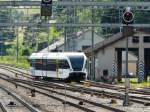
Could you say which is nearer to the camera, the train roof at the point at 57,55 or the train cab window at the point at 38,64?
the train roof at the point at 57,55

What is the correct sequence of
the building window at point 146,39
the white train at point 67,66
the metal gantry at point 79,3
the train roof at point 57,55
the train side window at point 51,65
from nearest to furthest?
1. the metal gantry at point 79,3
2. the white train at point 67,66
3. the train roof at point 57,55
4. the train side window at point 51,65
5. the building window at point 146,39

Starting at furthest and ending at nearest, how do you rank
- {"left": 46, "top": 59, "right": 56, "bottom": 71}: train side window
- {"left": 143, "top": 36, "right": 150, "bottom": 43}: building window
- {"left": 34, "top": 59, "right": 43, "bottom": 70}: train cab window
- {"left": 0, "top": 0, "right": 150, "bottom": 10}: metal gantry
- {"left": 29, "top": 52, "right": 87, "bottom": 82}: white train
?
{"left": 143, "top": 36, "right": 150, "bottom": 43}: building window, {"left": 34, "top": 59, "right": 43, "bottom": 70}: train cab window, {"left": 46, "top": 59, "right": 56, "bottom": 71}: train side window, {"left": 29, "top": 52, "right": 87, "bottom": 82}: white train, {"left": 0, "top": 0, "right": 150, "bottom": 10}: metal gantry

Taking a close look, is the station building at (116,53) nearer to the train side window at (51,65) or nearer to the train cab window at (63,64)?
the train side window at (51,65)

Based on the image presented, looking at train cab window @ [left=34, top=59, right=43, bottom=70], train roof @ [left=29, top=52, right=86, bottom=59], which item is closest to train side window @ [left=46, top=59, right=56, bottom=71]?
train roof @ [left=29, top=52, right=86, bottom=59]

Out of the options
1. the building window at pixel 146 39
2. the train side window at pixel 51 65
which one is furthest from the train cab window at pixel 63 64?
→ the building window at pixel 146 39

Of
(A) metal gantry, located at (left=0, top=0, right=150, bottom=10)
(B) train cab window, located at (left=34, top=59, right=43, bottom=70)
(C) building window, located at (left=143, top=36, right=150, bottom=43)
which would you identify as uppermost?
(A) metal gantry, located at (left=0, top=0, right=150, bottom=10)

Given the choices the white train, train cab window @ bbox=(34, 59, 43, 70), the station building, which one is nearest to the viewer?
the white train

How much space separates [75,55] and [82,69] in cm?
144

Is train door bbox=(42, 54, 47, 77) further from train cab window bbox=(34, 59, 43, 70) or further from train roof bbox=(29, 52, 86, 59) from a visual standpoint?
train cab window bbox=(34, 59, 43, 70)

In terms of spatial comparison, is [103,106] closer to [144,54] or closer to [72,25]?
[72,25]

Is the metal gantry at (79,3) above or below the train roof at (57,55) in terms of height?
above

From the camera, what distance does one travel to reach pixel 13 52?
162 meters

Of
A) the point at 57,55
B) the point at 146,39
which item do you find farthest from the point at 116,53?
the point at 57,55

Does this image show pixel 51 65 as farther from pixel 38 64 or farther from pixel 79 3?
pixel 79 3
